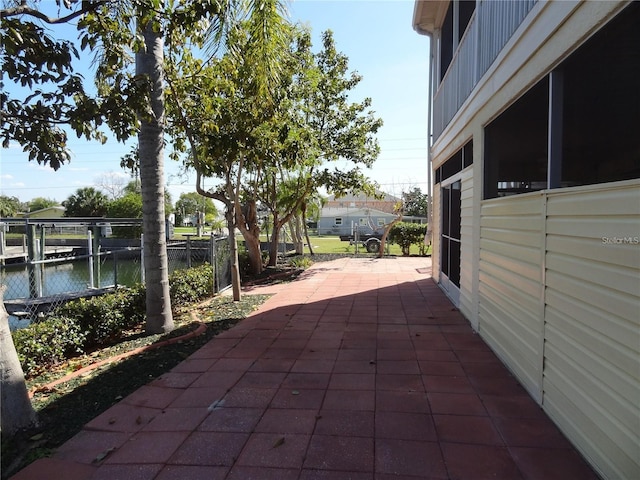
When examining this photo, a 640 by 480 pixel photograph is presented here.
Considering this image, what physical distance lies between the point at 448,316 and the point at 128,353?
4.45 m

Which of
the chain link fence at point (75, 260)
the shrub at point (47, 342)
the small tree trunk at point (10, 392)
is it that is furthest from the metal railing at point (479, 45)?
the shrub at point (47, 342)

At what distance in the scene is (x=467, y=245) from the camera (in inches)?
230

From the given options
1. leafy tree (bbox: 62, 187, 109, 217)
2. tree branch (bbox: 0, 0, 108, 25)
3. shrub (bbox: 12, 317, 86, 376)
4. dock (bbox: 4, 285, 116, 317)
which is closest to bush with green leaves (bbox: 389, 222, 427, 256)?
dock (bbox: 4, 285, 116, 317)

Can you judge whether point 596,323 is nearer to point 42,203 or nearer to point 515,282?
point 515,282

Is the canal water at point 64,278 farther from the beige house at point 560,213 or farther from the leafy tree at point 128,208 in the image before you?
the leafy tree at point 128,208

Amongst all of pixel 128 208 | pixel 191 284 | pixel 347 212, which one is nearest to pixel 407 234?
pixel 191 284

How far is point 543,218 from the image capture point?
3.03 metres

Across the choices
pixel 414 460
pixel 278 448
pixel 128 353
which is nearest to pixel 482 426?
pixel 414 460

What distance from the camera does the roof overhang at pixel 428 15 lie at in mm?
7664

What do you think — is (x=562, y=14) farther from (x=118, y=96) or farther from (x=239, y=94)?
(x=239, y=94)

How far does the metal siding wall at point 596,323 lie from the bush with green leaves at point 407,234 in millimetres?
12989

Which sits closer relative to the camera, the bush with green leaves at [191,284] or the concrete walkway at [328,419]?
the concrete walkway at [328,419]

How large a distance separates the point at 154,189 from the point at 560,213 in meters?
4.62

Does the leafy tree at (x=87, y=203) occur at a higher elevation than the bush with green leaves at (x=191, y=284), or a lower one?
higher
